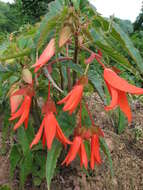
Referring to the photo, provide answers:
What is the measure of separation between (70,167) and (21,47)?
0.63 metres

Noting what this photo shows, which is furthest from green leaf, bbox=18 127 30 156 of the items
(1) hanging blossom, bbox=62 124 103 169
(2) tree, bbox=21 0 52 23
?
(2) tree, bbox=21 0 52 23

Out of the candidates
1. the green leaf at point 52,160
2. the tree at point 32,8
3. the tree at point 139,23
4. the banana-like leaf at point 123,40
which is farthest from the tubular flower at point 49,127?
the tree at point 32,8

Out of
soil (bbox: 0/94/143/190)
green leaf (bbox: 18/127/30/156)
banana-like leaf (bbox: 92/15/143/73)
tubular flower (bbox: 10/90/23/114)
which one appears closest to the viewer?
banana-like leaf (bbox: 92/15/143/73)

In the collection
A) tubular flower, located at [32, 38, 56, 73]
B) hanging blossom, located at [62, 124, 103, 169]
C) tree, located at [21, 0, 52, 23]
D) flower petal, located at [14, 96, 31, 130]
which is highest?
tree, located at [21, 0, 52, 23]

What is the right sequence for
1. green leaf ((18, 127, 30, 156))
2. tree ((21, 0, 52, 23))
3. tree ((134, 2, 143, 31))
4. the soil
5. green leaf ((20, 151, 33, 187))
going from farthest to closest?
tree ((21, 0, 52, 23)), tree ((134, 2, 143, 31)), the soil, green leaf ((20, 151, 33, 187)), green leaf ((18, 127, 30, 156))

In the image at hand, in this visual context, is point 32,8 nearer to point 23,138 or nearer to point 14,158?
point 14,158

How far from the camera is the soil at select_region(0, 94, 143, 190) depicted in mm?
1375

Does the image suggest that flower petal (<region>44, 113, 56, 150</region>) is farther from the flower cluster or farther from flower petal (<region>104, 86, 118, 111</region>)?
flower petal (<region>104, 86, 118, 111</region>)

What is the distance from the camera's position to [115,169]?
→ 58.4 inches

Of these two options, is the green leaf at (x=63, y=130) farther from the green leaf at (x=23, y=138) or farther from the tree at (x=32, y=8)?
the tree at (x=32, y=8)

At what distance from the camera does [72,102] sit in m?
0.72

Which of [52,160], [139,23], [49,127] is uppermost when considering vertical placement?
[139,23]

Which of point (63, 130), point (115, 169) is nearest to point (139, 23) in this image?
point (115, 169)

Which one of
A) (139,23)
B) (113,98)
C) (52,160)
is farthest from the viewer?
(139,23)
